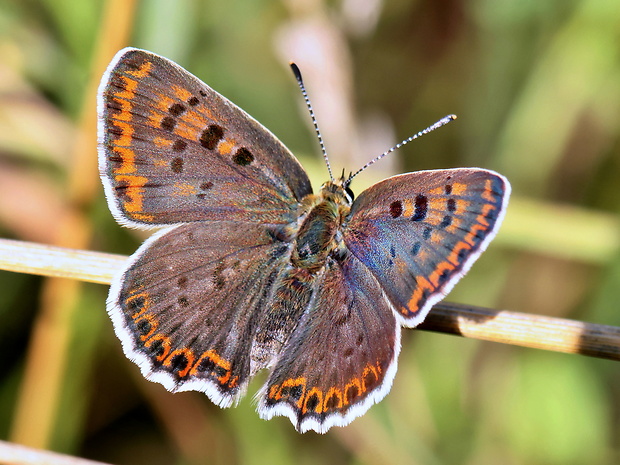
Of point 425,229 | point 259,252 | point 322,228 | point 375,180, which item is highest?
point 425,229

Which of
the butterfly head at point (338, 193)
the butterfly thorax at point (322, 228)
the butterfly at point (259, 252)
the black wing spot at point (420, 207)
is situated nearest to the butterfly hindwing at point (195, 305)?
the butterfly at point (259, 252)

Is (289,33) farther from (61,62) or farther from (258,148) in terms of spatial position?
(258,148)

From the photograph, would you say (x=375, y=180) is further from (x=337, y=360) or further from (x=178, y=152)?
(x=337, y=360)

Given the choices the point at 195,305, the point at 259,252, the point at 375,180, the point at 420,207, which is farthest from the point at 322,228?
the point at 375,180

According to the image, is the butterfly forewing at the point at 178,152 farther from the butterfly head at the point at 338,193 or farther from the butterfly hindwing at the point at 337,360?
the butterfly hindwing at the point at 337,360

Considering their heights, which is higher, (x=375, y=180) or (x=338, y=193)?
(x=338, y=193)

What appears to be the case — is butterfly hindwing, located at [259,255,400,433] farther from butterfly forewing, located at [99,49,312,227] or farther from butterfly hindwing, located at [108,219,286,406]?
butterfly forewing, located at [99,49,312,227]

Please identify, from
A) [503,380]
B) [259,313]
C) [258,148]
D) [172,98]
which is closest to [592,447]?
[503,380]

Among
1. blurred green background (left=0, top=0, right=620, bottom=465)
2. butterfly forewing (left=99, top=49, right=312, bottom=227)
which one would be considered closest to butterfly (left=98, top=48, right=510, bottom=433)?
butterfly forewing (left=99, top=49, right=312, bottom=227)
